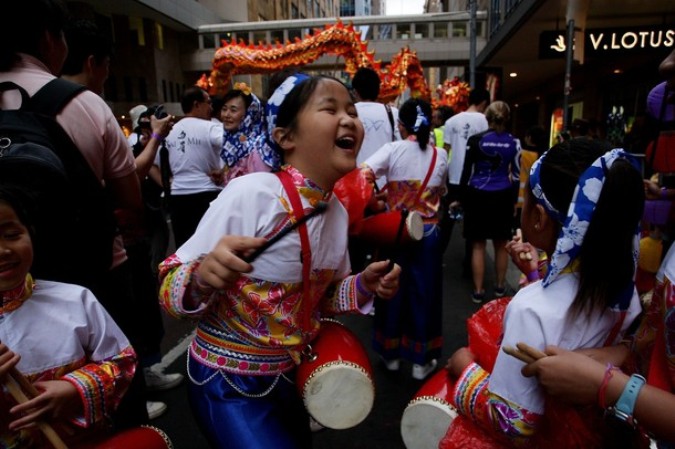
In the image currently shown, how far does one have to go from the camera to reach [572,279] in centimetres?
122

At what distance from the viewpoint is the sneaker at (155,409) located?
2904mm

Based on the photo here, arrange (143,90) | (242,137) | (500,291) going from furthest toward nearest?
(143,90) < (500,291) < (242,137)

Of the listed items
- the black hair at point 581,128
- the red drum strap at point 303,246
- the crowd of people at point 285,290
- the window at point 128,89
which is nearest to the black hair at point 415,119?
the crowd of people at point 285,290

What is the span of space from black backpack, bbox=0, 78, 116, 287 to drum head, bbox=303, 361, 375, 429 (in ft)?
3.08

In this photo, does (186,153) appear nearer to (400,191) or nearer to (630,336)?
(400,191)

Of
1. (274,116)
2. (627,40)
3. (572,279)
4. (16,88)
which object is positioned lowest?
(572,279)

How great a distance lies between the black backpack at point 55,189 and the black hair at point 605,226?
1475mm

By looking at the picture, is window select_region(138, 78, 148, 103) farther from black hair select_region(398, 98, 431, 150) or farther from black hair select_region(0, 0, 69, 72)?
black hair select_region(0, 0, 69, 72)

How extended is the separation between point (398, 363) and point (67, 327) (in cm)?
256

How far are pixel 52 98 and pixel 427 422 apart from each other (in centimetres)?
167

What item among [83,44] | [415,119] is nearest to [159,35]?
[415,119]

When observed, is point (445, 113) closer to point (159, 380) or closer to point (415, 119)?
point (415, 119)

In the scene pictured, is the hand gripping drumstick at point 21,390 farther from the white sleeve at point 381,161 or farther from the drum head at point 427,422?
the white sleeve at point 381,161

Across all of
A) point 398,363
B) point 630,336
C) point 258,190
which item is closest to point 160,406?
point 398,363
